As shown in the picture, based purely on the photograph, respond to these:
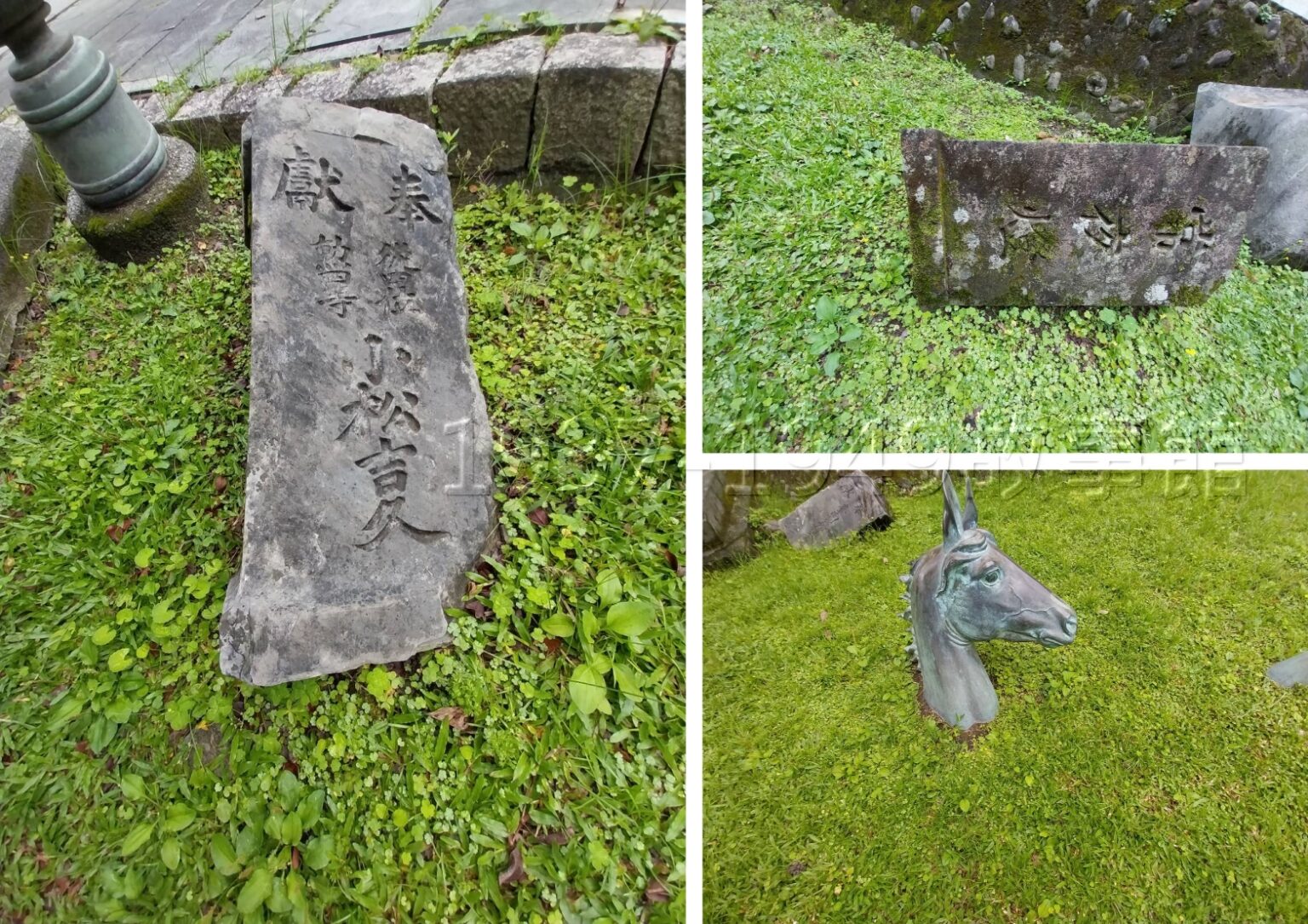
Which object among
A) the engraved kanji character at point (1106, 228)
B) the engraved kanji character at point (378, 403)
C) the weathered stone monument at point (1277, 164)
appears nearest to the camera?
the engraved kanji character at point (378, 403)

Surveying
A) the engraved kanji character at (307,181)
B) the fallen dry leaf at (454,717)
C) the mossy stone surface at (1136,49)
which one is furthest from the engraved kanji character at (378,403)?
the mossy stone surface at (1136,49)

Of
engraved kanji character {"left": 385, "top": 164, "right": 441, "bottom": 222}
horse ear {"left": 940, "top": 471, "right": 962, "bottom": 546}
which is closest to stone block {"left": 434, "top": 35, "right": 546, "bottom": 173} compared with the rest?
engraved kanji character {"left": 385, "top": 164, "right": 441, "bottom": 222}

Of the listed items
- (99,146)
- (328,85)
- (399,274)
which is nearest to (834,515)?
(399,274)

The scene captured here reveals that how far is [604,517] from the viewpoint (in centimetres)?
302

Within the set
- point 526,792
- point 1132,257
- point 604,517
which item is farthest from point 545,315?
point 1132,257

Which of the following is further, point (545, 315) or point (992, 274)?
point (545, 315)

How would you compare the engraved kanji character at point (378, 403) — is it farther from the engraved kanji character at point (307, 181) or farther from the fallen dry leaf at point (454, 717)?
the fallen dry leaf at point (454, 717)

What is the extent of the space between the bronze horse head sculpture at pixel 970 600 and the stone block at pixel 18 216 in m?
4.67

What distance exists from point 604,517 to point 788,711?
1.26m

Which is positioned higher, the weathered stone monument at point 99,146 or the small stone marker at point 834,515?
the weathered stone monument at point 99,146

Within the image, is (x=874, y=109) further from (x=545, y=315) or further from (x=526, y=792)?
(x=526, y=792)

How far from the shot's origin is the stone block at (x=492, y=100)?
390 centimetres

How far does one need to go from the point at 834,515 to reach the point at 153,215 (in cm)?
409

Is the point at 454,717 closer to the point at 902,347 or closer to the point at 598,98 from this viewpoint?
the point at 902,347
